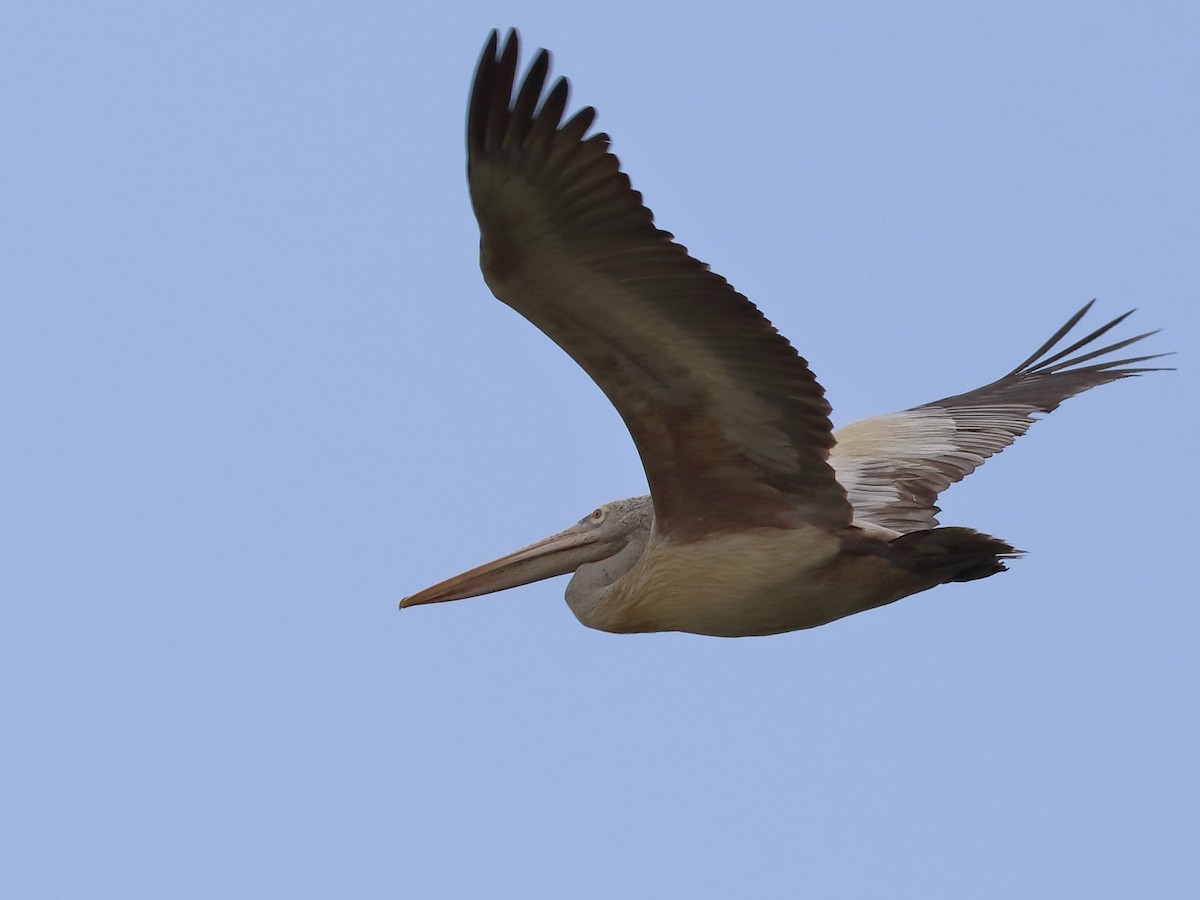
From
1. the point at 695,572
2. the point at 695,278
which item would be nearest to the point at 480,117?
the point at 695,278

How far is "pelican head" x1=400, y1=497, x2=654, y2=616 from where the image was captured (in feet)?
28.0

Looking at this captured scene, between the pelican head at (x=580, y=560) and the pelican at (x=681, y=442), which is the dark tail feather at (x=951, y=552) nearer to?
the pelican at (x=681, y=442)

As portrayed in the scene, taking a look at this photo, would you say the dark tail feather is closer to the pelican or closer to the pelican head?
the pelican

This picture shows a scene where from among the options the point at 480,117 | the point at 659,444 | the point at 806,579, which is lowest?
the point at 806,579

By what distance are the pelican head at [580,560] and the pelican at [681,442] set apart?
0.01 meters

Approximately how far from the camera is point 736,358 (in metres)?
7.29

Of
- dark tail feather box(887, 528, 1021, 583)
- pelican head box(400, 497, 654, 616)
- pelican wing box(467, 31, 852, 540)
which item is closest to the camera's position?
pelican wing box(467, 31, 852, 540)

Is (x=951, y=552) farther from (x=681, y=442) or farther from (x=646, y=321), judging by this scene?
(x=646, y=321)

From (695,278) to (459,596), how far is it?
294 cm

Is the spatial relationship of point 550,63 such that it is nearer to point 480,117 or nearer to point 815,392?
point 480,117

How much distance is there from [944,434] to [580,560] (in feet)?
8.61

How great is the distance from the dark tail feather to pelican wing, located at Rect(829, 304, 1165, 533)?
1.83 feet

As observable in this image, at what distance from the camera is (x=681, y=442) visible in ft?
25.6

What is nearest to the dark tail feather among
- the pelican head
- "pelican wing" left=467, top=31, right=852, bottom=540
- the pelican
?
the pelican
